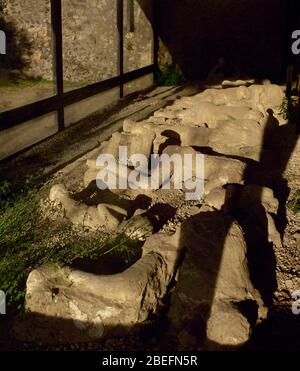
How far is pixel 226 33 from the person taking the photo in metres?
11.2

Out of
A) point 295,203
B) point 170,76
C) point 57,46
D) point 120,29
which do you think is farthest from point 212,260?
point 170,76

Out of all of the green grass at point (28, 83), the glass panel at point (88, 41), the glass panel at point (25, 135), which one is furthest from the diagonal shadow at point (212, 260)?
the green grass at point (28, 83)

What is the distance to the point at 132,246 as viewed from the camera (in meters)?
3.57

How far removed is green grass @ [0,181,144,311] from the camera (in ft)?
10.8

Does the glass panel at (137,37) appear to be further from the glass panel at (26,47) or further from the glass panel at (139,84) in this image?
the glass panel at (26,47)

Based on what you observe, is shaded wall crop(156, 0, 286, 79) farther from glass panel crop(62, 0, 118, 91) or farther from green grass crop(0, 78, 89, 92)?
green grass crop(0, 78, 89, 92)

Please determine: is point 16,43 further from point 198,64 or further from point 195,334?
point 195,334

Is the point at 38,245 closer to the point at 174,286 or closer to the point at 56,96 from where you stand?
the point at 174,286

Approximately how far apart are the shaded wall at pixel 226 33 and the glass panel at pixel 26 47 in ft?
10.9

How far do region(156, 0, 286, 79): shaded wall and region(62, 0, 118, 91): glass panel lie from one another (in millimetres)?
1328

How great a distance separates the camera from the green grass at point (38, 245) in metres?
3.28

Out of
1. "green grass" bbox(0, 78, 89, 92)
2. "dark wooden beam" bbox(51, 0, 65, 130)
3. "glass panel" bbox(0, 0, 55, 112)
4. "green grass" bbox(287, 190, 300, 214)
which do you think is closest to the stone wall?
"glass panel" bbox(0, 0, 55, 112)

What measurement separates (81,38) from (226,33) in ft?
12.0

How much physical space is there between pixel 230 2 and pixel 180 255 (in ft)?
30.5
